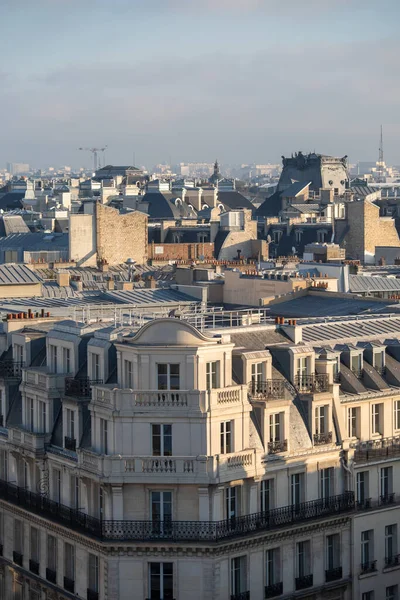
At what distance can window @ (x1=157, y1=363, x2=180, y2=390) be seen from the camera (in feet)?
125

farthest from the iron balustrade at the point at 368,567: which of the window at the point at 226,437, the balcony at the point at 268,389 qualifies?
the window at the point at 226,437

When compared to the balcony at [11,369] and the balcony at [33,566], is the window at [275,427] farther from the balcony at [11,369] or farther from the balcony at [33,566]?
the balcony at [11,369]

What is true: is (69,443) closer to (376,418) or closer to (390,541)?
(376,418)

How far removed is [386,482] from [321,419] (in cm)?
291

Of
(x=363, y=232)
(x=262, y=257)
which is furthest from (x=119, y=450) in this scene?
(x=363, y=232)

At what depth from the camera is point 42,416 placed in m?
42.5

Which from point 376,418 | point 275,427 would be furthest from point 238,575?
point 376,418

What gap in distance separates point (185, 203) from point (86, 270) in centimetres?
5532

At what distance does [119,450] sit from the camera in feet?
126

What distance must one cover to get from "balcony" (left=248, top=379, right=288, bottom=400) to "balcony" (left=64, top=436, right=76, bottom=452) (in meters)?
4.27

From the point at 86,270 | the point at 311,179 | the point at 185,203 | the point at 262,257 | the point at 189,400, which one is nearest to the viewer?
the point at 189,400

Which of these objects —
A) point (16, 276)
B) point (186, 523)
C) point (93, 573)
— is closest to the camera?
point (186, 523)

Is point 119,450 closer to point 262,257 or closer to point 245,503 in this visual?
point 245,503

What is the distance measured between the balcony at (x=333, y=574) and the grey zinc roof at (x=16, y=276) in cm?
2524
